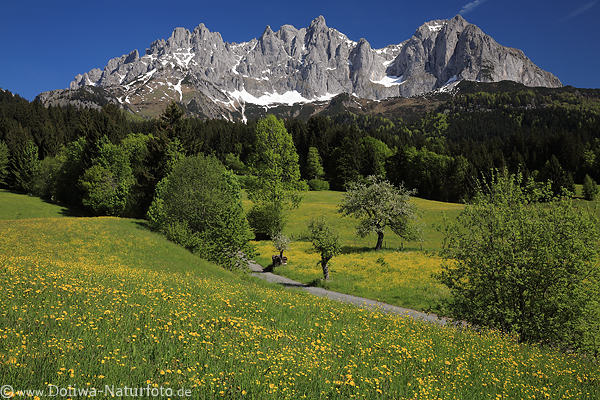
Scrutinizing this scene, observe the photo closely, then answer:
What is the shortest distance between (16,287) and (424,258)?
40069 mm

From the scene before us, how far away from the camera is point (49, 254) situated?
21.8 metres

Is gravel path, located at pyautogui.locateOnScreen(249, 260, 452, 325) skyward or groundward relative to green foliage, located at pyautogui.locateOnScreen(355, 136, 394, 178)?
groundward

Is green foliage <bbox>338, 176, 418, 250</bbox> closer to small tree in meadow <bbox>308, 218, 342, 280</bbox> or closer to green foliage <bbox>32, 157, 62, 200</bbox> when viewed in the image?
small tree in meadow <bbox>308, 218, 342, 280</bbox>

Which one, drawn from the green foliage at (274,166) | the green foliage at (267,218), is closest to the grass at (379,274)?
the green foliage at (267,218)

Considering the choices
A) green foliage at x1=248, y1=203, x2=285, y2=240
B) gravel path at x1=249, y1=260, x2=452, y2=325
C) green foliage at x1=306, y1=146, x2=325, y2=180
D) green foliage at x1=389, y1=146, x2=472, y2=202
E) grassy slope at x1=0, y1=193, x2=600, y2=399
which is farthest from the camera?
green foliage at x1=306, y1=146, x2=325, y2=180

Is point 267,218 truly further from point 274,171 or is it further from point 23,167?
point 23,167

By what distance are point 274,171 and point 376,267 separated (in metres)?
21.0

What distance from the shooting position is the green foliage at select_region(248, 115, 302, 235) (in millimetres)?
49656

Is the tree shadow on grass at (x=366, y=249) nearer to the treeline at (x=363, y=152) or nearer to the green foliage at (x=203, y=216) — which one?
the green foliage at (x=203, y=216)

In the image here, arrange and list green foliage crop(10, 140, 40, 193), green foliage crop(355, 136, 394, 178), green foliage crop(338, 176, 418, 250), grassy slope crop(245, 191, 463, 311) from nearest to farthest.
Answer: grassy slope crop(245, 191, 463, 311) < green foliage crop(338, 176, 418, 250) < green foliage crop(10, 140, 40, 193) < green foliage crop(355, 136, 394, 178)

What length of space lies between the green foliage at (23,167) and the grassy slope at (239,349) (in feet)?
284

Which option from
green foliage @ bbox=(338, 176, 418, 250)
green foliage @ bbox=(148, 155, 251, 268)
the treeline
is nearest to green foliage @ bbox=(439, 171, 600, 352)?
green foliage @ bbox=(148, 155, 251, 268)

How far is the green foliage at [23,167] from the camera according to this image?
81562 mm

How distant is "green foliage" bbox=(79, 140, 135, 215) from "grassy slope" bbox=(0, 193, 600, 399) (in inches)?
1835
